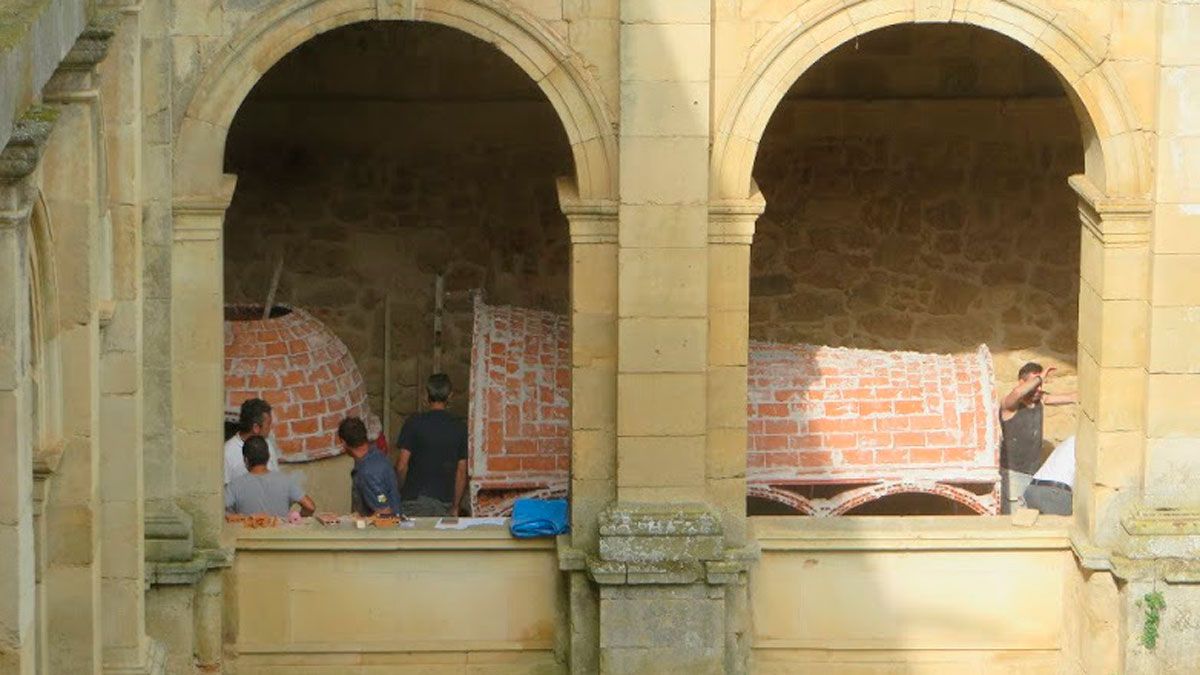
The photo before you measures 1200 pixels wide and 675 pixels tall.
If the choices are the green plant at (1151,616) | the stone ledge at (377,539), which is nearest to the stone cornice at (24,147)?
the stone ledge at (377,539)

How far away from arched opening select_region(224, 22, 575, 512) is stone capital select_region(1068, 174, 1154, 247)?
13.9ft

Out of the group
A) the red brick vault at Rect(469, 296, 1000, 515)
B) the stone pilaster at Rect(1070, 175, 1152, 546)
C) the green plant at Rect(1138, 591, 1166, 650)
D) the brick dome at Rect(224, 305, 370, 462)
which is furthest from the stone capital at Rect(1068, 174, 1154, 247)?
the brick dome at Rect(224, 305, 370, 462)

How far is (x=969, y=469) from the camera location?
16.7 meters

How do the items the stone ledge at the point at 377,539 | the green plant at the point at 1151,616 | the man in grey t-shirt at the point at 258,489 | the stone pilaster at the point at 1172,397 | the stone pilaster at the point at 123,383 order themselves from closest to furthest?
the stone pilaster at the point at 123,383, the stone pilaster at the point at 1172,397, the green plant at the point at 1151,616, the stone ledge at the point at 377,539, the man in grey t-shirt at the point at 258,489

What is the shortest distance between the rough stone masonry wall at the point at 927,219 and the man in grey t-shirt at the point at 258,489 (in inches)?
154

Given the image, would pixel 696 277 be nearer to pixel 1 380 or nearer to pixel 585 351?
pixel 585 351

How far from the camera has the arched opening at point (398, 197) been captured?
18594 mm

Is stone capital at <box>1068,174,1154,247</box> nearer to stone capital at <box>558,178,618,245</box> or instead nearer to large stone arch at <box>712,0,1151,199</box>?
large stone arch at <box>712,0,1151,199</box>

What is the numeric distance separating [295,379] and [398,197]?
71.0 inches

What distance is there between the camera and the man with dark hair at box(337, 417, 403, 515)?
16.1 meters

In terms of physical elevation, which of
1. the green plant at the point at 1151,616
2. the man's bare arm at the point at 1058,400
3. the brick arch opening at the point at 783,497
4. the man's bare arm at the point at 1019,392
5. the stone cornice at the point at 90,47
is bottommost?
the green plant at the point at 1151,616

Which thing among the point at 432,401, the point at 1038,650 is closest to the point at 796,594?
the point at 1038,650

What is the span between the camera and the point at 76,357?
42.2 ft

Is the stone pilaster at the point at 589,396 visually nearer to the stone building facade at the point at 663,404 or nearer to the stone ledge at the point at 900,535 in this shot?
the stone building facade at the point at 663,404
